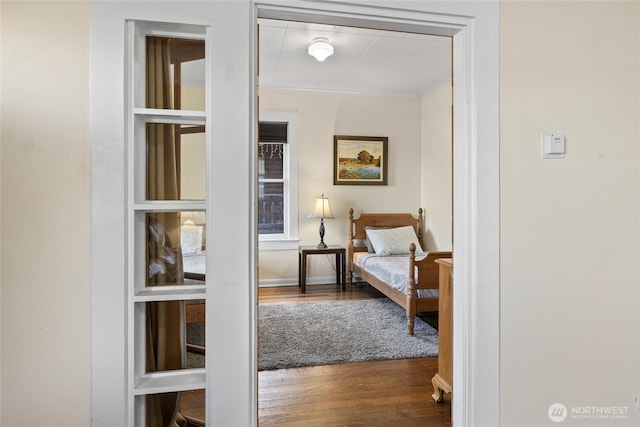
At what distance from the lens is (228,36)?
1.30m

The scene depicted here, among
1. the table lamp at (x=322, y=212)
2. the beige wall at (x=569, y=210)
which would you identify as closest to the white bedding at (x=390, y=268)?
the table lamp at (x=322, y=212)

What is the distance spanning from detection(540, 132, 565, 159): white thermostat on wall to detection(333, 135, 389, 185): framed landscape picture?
11.8ft

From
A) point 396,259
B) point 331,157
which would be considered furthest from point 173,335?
point 331,157

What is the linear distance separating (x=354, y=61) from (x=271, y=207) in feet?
7.15

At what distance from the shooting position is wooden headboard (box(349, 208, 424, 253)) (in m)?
5.07

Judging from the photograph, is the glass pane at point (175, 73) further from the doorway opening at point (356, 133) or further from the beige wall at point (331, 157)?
the beige wall at point (331, 157)

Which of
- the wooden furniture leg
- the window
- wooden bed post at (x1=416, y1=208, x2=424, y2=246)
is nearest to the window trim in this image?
the window

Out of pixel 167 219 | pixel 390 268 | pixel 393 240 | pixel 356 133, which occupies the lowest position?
pixel 390 268

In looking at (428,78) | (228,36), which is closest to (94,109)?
(228,36)

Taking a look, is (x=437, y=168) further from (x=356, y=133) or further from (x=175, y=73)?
(x=175, y=73)

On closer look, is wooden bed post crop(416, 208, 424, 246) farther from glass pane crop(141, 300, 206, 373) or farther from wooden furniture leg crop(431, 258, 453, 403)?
glass pane crop(141, 300, 206, 373)

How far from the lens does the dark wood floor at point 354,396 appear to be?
2.05 meters

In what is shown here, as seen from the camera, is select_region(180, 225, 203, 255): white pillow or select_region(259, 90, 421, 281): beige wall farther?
select_region(259, 90, 421, 281): beige wall

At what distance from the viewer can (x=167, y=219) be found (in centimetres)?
136
